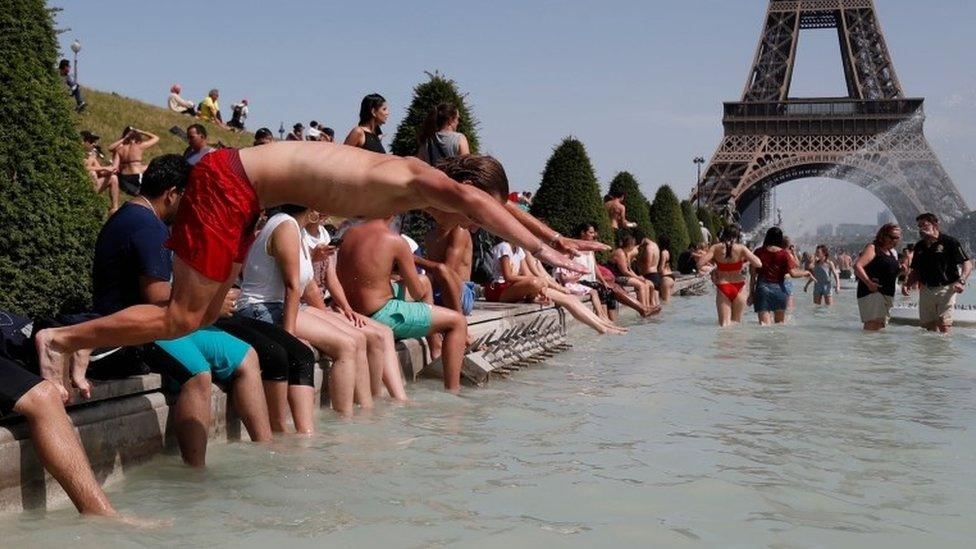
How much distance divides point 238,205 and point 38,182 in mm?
3486

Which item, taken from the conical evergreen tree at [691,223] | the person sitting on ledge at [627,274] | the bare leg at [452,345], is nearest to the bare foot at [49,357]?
the bare leg at [452,345]

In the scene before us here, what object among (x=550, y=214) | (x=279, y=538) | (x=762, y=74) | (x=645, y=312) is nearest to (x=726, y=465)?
(x=279, y=538)

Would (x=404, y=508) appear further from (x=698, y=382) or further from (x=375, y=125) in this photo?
(x=375, y=125)

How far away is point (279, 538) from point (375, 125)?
6.04 metres

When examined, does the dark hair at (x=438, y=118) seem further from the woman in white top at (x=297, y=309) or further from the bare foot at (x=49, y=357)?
the bare foot at (x=49, y=357)

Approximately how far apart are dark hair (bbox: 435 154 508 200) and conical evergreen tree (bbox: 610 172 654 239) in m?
27.0

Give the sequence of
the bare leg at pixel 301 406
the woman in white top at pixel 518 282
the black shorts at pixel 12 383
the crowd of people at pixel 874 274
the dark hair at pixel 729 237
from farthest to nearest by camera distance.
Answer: the dark hair at pixel 729 237, the crowd of people at pixel 874 274, the woman in white top at pixel 518 282, the bare leg at pixel 301 406, the black shorts at pixel 12 383

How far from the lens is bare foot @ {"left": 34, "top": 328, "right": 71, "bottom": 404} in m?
3.81

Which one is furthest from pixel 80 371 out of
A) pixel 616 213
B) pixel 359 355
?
pixel 616 213

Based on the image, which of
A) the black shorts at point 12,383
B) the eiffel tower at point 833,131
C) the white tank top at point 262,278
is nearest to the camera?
the black shorts at point 12,383

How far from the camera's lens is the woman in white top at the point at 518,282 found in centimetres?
1129

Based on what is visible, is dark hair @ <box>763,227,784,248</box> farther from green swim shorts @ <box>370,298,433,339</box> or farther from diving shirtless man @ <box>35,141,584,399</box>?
diving shirtless man @ <box>35,141,584,399</box>

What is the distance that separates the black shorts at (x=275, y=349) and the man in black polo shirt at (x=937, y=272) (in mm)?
9294

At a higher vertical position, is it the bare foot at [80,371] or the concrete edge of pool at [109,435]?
the bare foot at [80,371]
